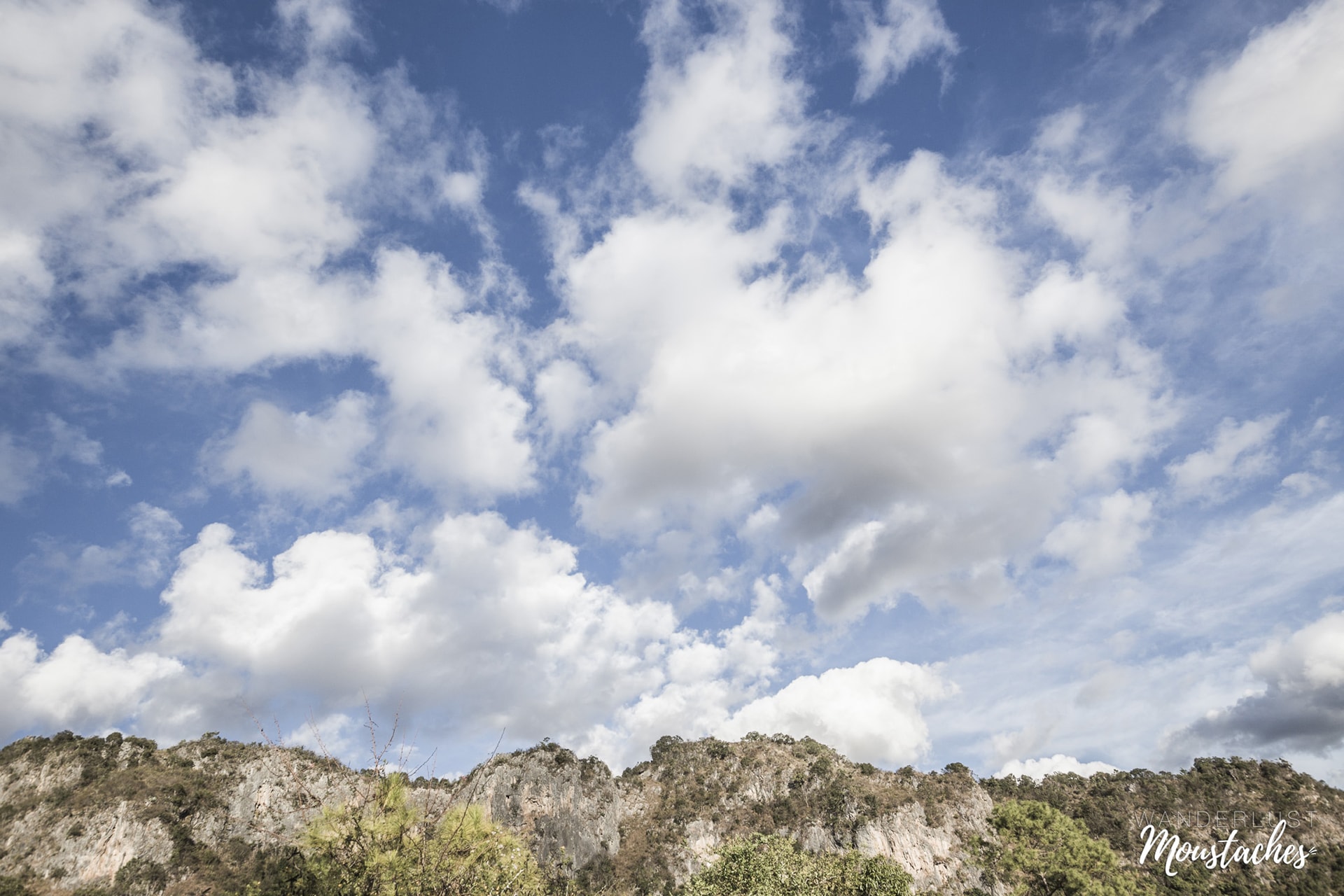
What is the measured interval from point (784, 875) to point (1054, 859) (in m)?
28.7

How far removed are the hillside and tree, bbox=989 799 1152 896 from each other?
31845mm

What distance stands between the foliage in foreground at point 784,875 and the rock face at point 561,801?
→ 89792mm

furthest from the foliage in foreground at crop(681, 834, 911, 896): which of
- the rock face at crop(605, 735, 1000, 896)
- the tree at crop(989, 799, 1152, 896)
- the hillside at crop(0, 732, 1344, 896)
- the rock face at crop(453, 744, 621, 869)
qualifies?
the rock face at crop(453, 744, 621, 869)

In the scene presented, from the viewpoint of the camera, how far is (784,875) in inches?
1757

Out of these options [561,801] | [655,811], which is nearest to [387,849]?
[561,801]

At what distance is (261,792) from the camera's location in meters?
120

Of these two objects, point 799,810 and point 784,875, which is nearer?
point 784,875

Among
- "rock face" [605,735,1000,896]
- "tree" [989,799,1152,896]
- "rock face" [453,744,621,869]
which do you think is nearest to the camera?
"tree" [989,799,1152,896]

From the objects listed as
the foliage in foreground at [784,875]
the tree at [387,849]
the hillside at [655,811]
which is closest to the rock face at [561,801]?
the hillside at [655,811]

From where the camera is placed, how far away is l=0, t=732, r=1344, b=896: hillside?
332 ft

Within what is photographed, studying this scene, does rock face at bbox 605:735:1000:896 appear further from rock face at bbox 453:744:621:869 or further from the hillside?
rock face at bbox 453:744:621:869

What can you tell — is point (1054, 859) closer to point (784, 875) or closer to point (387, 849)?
point (784, 875)

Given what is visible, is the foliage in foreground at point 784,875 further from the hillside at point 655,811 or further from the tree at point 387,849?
the hillside at point 655,811

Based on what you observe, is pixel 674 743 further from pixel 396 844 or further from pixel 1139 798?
pixel 396 844
